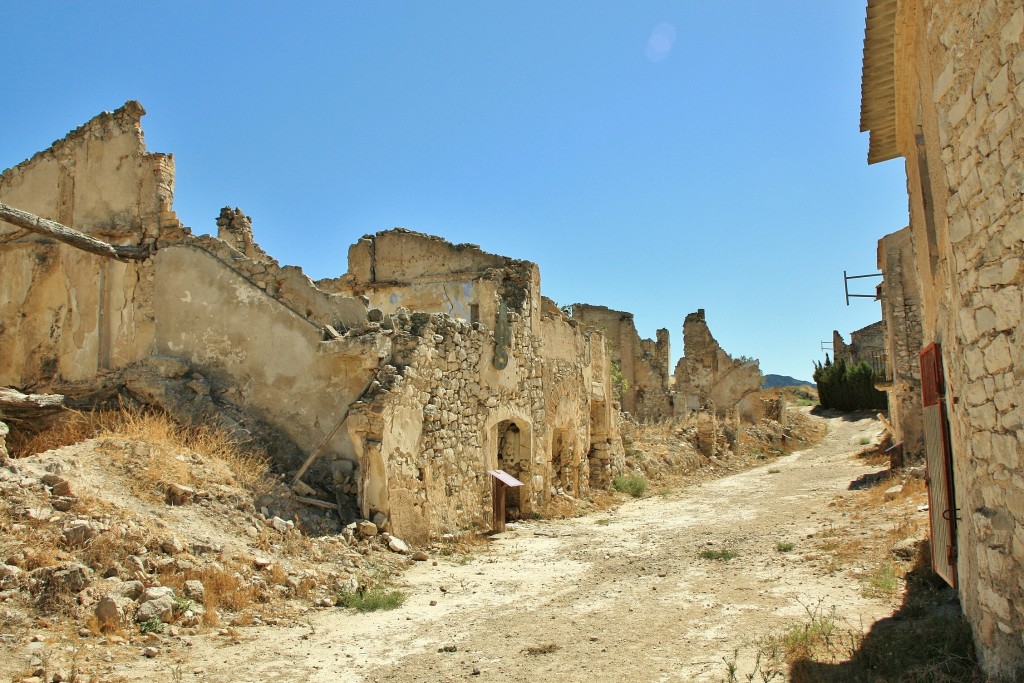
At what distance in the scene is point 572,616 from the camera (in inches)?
269

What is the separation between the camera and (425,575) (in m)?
8.63

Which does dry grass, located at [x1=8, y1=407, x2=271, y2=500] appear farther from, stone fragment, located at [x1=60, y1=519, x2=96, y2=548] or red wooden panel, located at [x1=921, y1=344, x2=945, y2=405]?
red wooden panel, located at [x1=921, y1=344, x2=945, y2=405]

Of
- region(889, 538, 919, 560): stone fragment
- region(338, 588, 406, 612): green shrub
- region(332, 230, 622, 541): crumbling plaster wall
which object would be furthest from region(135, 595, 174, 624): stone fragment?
region(889, 538, 919, 560): stone fragment

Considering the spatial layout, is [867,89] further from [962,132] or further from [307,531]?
[307,531]

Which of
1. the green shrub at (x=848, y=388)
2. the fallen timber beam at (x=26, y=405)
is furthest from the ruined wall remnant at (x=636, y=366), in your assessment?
the fallen timber beam at (x=26, y=405)

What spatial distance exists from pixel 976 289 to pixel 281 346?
8.28 metres

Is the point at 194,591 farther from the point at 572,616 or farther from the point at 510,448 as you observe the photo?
the point at 510,448

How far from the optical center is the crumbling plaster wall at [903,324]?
15.7 metres

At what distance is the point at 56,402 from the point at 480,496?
5856 millimetres

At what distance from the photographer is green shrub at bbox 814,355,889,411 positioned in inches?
1351

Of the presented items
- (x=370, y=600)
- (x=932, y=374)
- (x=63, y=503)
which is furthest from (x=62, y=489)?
(x=932, y=374)

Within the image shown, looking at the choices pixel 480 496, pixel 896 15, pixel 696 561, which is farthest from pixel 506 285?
pixel 896 15

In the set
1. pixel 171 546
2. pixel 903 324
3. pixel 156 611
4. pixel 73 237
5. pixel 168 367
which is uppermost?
pixel 73 237

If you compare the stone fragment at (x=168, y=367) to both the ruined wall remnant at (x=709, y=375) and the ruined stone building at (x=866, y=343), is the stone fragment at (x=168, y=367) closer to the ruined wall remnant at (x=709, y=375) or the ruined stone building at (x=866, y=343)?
the ruined wall remnant at (x=709, y=375)
